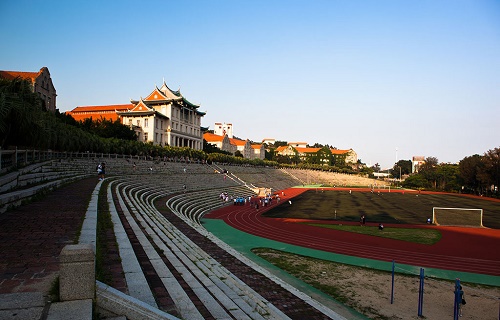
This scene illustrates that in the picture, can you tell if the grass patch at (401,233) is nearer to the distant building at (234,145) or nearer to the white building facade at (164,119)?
the white building facade at (164,119)

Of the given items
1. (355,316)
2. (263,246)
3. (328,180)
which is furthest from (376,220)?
(328,180)

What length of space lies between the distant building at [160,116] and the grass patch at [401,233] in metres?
48.8

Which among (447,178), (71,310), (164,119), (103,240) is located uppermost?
(164,119)

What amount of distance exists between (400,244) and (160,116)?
194ft

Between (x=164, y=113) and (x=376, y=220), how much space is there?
180ft

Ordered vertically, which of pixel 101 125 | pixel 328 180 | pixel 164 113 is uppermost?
pixel 164 113

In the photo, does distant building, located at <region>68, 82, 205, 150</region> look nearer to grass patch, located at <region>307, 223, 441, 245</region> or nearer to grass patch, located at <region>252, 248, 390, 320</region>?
grass patch, located at <region>307, 223, 441, 245</region>

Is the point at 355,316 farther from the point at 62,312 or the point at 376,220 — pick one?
the point at 376,220

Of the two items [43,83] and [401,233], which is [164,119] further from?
[401,233]

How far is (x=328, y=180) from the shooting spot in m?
112

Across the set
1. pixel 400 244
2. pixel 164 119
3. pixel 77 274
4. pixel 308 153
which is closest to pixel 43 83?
pixel 164 119

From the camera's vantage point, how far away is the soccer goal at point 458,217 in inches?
1202

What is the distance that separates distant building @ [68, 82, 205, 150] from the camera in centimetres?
6881

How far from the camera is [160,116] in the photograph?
70.4m
